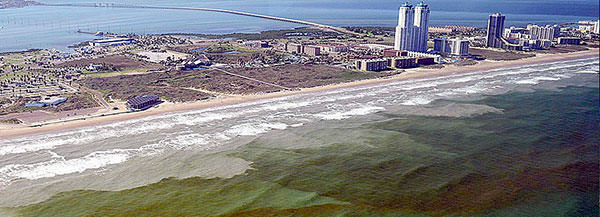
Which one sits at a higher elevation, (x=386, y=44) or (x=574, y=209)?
(x=386, y=44)

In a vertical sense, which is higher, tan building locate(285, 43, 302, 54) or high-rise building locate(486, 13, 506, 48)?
high-rise building locate(486, 13, 506, 48)

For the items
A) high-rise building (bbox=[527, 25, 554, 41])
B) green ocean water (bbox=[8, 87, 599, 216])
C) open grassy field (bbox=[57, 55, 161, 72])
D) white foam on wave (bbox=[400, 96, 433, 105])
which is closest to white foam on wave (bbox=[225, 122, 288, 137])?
green ocean water (bbox=[8, 87, 599, 216])

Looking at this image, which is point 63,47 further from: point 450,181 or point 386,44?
point 450,181

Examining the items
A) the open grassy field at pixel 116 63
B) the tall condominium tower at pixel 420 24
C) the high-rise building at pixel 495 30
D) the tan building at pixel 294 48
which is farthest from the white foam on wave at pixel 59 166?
the high-rise building at pixel 495 30

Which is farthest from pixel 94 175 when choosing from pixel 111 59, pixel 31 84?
pixel 111 59

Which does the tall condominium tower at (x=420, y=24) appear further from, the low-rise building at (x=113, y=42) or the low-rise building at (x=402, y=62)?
the low-rise building at (x=113, y=42)

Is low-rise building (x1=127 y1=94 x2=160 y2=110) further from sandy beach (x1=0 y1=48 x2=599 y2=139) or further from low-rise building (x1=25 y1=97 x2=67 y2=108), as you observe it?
low-rise building (x1=25 y1=97 x2=67 y2=108)
